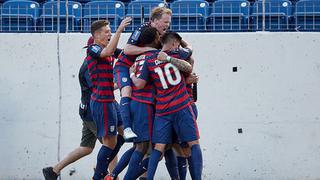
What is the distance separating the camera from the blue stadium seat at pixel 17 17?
9984mm

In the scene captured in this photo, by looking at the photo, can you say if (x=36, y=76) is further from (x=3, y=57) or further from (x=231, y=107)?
(x=231, y=107)

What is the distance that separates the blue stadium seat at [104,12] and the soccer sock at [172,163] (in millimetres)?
2901

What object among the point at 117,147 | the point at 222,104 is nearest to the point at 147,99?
the point at 117,147

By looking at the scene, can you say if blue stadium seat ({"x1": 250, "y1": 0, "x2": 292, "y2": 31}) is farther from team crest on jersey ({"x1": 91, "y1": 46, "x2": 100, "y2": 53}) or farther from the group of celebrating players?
team crest on jersey ({"x1": 91, "y1": 46, "x2": 100, "y2": 53})

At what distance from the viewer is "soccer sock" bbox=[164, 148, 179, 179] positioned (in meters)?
7.59

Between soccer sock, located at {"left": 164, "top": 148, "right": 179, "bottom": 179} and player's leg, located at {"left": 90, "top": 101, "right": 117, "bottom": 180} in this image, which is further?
player's leg, located at {"left": 90, "top": 101, "right": 117, "bottom": 180}

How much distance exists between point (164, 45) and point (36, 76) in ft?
8.86

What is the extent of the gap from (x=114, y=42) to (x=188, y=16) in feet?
8.91

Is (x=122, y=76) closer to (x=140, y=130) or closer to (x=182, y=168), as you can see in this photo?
(x=140, y=130)

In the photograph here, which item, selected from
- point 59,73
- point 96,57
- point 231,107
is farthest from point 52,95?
point 231,107

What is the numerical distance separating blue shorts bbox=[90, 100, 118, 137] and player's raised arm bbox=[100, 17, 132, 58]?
63cm

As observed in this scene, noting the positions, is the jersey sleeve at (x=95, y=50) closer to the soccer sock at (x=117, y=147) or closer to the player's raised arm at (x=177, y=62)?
the player's raised arm at (x=177, y=62)

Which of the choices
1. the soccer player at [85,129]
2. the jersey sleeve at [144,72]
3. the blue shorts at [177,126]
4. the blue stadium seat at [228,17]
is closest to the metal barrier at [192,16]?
the blue stadium seat at [228,17]

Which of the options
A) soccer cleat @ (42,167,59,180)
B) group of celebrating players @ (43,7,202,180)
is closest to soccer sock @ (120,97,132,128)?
group of celebrating players @ (43,7,202,180)
